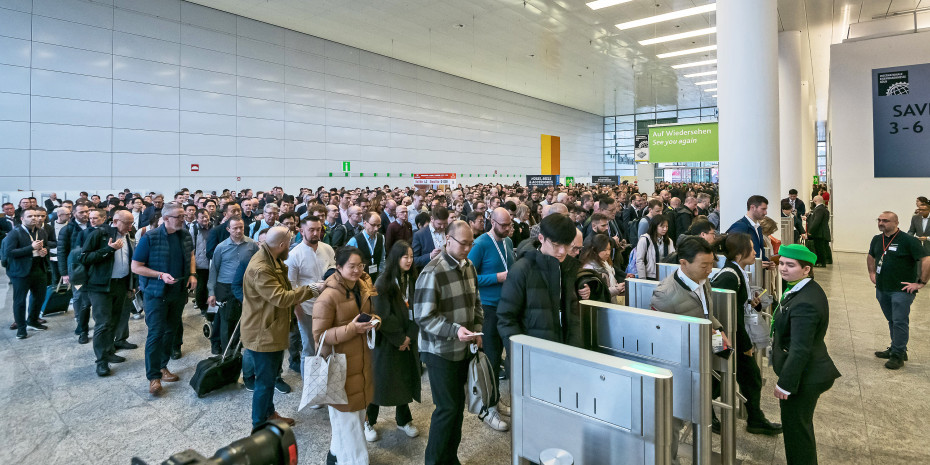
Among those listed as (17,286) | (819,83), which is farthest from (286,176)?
(819,83)

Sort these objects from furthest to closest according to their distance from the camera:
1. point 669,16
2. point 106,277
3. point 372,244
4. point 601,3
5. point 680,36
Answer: point 680,36 < point 669,16 < point 601,3 < point 372,244 < point 106,277

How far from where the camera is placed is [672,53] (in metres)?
20.5

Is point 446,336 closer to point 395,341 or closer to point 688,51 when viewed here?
point 395,341

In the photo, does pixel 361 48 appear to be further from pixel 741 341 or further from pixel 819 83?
pixel 819 83

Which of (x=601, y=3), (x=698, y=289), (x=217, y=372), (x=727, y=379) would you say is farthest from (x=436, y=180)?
(x=698, y=289)

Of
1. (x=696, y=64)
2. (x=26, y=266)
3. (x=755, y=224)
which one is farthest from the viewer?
(x=696, y=64)

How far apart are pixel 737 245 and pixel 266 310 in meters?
3.70

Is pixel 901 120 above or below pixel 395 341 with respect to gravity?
above

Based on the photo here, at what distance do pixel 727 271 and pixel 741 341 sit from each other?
0.52m

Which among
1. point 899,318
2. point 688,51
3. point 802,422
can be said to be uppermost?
point 688,51

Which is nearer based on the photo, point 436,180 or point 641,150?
point 641,150

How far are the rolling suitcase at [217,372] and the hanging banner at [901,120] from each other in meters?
14.8

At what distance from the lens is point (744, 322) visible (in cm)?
368

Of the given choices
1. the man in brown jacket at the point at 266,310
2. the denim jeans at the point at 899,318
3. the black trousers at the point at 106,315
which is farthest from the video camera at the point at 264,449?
the denim jeans at the point at 899,318
